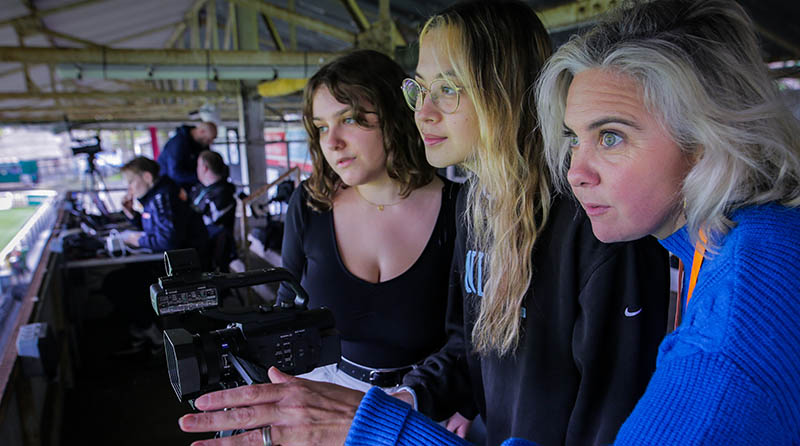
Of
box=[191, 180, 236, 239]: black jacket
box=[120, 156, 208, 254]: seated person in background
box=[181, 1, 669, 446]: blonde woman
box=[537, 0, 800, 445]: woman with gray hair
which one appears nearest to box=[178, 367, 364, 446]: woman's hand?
box=[181, 1, 669, 446]: blonde woman

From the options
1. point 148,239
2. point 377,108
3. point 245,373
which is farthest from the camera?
point 148,239

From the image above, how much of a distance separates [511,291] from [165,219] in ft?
11.5

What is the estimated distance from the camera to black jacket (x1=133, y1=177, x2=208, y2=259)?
3840 mm

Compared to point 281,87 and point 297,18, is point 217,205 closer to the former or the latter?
point 297,18

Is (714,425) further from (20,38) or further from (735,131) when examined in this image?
(20,38)

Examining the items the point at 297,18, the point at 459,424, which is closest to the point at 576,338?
the point at 459,424

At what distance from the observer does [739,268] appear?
1.81 feet

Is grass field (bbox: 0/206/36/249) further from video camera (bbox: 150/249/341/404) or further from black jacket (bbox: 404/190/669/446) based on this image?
black jacket (bbox: 404/190/669/446)

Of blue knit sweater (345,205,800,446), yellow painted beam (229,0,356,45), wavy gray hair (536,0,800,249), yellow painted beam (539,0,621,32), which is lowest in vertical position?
blue knit sweater (345,205,800,446)

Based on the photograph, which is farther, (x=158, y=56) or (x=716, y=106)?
(x=158, y=56)

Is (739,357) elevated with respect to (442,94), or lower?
lower

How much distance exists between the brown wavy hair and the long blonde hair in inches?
16.8

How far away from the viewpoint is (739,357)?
1.68 feet

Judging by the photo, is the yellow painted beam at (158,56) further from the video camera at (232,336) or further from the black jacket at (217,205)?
the video camera at (232,336)
